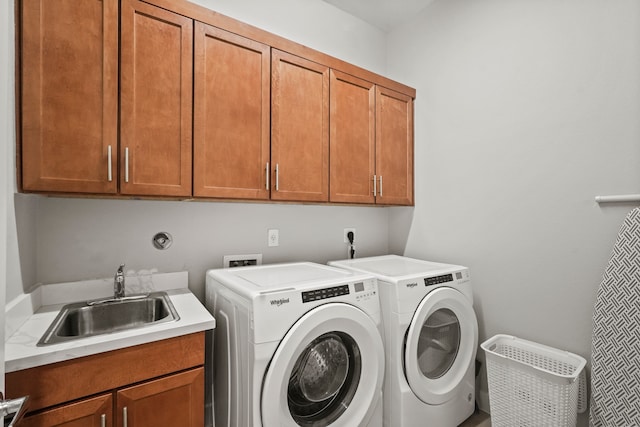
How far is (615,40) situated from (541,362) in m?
1.76

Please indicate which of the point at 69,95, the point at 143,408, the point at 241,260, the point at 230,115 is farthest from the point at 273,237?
the point at 69,95

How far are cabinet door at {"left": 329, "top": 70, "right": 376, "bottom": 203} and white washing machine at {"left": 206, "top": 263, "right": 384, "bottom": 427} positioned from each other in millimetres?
652

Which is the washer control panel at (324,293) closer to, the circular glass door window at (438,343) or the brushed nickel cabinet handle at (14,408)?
the circular glass door window at (438,343)

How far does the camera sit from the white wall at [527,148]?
1.62 metres

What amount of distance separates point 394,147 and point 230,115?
1294mm

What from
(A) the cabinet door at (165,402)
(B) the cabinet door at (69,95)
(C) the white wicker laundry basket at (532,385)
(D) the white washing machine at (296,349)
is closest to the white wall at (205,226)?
(B) the cabinet door at (69,95)

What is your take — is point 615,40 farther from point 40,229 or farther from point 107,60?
point 40,229

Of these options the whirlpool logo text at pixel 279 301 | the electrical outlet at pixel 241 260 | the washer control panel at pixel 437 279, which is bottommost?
the washer control panel at pixel 437 279

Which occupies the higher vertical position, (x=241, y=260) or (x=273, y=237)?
(x=273, y=237)

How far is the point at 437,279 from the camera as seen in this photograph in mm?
1845

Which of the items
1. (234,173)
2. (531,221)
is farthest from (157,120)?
(531,221)

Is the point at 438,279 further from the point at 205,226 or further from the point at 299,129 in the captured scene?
the point at 205,226

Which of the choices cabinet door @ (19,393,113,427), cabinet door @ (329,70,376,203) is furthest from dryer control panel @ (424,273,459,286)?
cabinet door @ (19,393,113,427)

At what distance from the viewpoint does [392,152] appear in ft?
7.84
